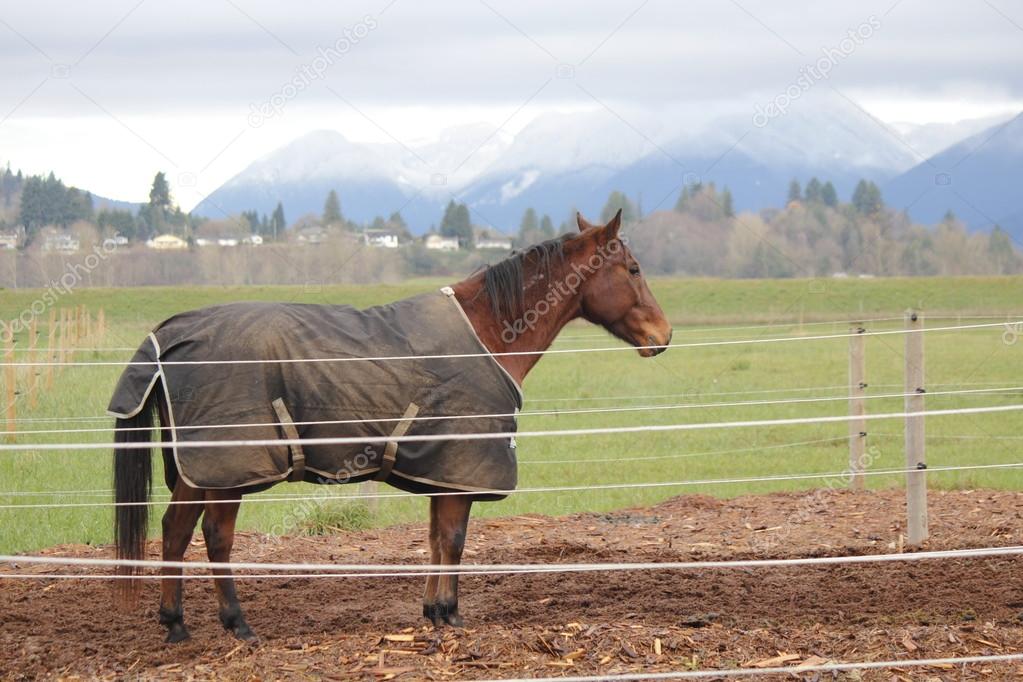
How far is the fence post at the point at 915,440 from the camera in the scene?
6570 millimetres

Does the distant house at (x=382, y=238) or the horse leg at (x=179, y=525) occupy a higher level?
the distant house at (x=382, y=238)

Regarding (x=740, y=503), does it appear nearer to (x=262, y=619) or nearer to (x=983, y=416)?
(x=262, y=619)

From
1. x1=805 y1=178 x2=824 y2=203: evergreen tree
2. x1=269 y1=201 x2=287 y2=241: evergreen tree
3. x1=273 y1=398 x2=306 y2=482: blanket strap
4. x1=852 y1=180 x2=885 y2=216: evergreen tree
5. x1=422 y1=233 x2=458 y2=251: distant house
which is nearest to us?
x1=273 y1=398 x2=306 y2=482: blanket strap

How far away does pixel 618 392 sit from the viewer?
17.0 metres

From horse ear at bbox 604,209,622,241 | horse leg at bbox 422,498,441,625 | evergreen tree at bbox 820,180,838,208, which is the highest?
evergreen tree at bbox 820,180,838,208

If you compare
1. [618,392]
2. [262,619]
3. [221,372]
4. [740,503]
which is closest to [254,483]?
[221,372]

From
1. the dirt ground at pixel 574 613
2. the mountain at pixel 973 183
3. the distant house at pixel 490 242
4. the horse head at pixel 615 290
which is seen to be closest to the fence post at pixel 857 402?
the dirt ground at pixel 574 613

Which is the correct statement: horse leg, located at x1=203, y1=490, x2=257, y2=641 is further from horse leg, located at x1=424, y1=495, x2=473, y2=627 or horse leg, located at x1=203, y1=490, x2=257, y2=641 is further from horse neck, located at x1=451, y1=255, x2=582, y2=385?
horse neck, located at x1=451, y1=255, x2=582, y2=385

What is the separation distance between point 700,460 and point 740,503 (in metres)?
3.31

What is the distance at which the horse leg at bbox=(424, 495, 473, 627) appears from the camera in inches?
201

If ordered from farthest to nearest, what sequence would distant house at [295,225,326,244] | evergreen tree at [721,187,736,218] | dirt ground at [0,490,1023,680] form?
1. evergreen tree at [721,187,736,218]
2. distant house at [295,225,326,244]
3. dirt ground at [0,490,1023,680]

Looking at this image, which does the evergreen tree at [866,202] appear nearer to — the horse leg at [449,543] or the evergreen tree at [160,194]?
the evergreen tree at [160,194]

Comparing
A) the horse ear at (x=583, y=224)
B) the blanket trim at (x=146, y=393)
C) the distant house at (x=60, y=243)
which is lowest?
the blanket trim at (x=146, y=393)

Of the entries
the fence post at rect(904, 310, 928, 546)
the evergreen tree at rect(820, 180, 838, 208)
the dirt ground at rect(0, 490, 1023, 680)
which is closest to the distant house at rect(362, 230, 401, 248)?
the evergreen tree at rect(820, 180, 838, 208)
